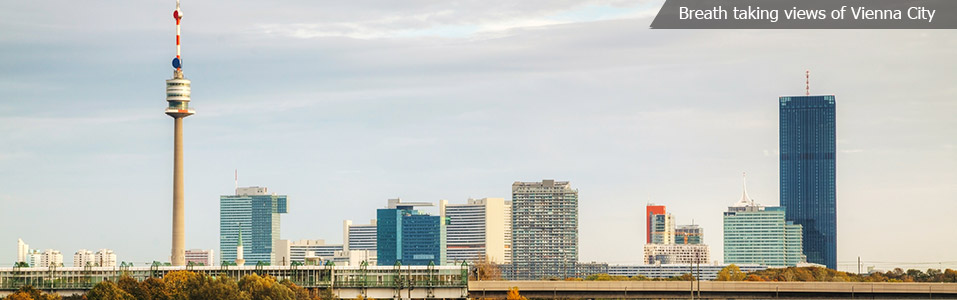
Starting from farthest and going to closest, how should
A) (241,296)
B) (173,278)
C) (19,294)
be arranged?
(173,278) < (19,294) < (241,296)

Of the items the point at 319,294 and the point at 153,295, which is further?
the point at 319,294

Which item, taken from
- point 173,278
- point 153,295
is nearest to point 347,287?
point 173,278

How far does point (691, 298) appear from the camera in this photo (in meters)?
200

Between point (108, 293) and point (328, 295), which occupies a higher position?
point (108, 293)

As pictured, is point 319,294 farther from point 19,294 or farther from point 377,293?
point 19,294

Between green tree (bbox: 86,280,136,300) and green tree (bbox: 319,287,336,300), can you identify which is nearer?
green tree (bbox: 86,280,136,300)

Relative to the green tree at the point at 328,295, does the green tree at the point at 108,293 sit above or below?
above

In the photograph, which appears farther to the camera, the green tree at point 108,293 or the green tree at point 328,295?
the green tree at point 328,295

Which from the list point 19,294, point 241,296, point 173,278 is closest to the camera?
point 241,296

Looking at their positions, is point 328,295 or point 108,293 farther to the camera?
point 328,295

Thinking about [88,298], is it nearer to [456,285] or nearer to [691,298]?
[456,285]

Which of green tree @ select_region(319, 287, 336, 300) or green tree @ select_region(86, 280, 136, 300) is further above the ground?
green tree @ select_region(86, 280, 136, 300)

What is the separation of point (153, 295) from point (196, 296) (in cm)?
1244

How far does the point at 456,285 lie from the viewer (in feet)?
655
